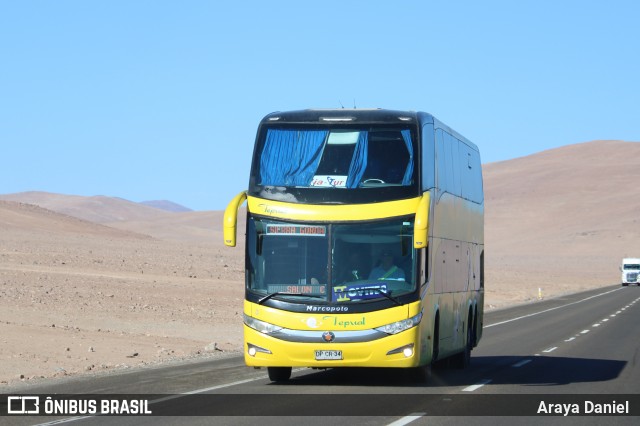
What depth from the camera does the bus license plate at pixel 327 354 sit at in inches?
680

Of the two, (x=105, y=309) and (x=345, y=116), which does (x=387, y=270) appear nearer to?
(x=345, y=116)

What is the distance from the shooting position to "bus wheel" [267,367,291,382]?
1861 centimetres

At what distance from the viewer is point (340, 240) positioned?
17719 mm

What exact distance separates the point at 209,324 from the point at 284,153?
62.3 feet

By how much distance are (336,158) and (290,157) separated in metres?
0.68

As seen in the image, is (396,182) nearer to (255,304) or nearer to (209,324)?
(255,304)

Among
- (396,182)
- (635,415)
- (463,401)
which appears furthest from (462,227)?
(635,415)

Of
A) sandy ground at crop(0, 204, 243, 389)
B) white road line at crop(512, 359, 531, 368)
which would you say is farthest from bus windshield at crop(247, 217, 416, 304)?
white road line at crop(512, 359, 531, 368)

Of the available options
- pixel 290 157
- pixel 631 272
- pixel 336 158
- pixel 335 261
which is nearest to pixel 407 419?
pixel 335 261

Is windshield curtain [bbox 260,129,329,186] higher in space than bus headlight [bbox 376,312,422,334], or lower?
higher

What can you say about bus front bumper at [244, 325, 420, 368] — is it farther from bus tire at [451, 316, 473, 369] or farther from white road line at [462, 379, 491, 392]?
bus tire at [451, 316, 473, 369]

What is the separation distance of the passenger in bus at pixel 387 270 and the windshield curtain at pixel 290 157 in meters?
1.60

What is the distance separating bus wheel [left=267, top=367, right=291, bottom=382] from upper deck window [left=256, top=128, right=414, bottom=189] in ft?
9.45

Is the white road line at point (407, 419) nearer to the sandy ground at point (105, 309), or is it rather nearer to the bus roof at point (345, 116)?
the bus roof at point (345, 116)
